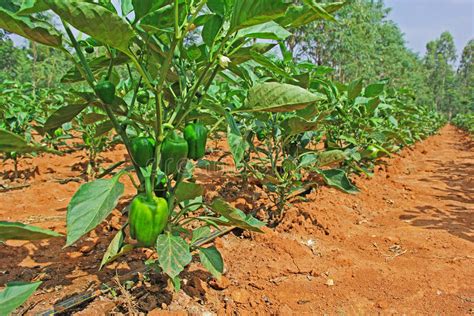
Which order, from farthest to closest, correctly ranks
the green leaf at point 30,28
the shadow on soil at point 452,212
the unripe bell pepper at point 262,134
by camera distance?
the shadow on soil at point 452,212 → the unripe bell pepper at point 262,134 → the green leaf at point 30,28

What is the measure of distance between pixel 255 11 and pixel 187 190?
57 cm

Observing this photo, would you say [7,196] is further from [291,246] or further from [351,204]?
[351,204]

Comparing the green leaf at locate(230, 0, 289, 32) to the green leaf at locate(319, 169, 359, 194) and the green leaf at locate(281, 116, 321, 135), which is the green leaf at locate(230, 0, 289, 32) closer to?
the green leaf at locate(281, 116, 321, 135)

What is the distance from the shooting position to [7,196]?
2768mm

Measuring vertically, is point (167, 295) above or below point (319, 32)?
below

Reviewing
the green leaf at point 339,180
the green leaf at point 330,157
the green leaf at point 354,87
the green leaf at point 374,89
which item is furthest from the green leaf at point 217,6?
the green leaf at point 374,89

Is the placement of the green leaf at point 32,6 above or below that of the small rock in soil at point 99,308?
above

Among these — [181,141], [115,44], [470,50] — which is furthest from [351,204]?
[470,50]

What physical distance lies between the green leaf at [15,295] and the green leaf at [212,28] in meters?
0.77

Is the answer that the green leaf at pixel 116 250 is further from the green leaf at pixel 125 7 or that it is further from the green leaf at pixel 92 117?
the green leaf at pixel 125 7

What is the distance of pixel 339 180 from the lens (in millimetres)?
1714

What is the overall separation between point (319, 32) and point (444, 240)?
66.7 feet

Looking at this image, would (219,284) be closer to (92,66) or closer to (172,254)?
(172,254)

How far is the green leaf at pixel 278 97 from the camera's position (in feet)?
3.25
